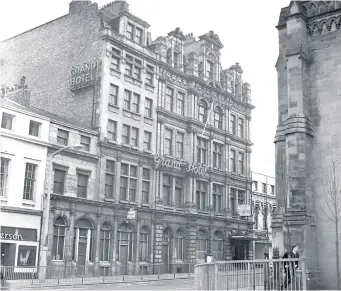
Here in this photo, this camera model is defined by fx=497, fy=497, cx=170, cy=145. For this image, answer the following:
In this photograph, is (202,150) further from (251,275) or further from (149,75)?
(251,275)

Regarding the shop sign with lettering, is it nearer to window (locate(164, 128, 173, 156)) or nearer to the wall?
window (locate(164, 128, 173, 156))

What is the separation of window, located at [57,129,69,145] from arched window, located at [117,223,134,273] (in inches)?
376

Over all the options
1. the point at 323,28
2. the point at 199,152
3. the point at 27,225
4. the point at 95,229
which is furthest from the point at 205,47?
the point at 323,28

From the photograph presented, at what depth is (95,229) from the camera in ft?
139

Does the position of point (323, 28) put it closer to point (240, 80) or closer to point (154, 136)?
point (154, 136)

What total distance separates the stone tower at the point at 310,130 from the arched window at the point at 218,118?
33754 mm

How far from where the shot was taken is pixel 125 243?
45406 millimetres

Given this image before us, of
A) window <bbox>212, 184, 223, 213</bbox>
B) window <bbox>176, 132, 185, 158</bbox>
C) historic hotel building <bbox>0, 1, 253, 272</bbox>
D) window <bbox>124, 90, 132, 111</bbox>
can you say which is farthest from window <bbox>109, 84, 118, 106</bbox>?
window <bbox>212, 184, 223, 213</bbox>

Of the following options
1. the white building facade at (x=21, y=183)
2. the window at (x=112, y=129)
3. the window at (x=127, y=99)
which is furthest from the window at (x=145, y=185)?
the white building facade at (x=21, y=183)

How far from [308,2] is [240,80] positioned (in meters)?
39.8

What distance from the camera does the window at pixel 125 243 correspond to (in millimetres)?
44719

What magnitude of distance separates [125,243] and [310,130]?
88.0ft

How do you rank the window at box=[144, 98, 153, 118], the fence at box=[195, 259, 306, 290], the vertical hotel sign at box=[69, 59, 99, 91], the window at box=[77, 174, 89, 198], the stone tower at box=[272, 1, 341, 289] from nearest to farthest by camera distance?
1. the fence at box=[195, 259, 306, 290]
2. the stone tower at box=[272, 1, 341, 289]
3. the window at box=[77, 174, 89, 198]
4. the vertical hotel sign at box=[69, 59, 99, 91]
5. the window at box=[144, 98, 153, 118]

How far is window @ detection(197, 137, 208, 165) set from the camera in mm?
55312
